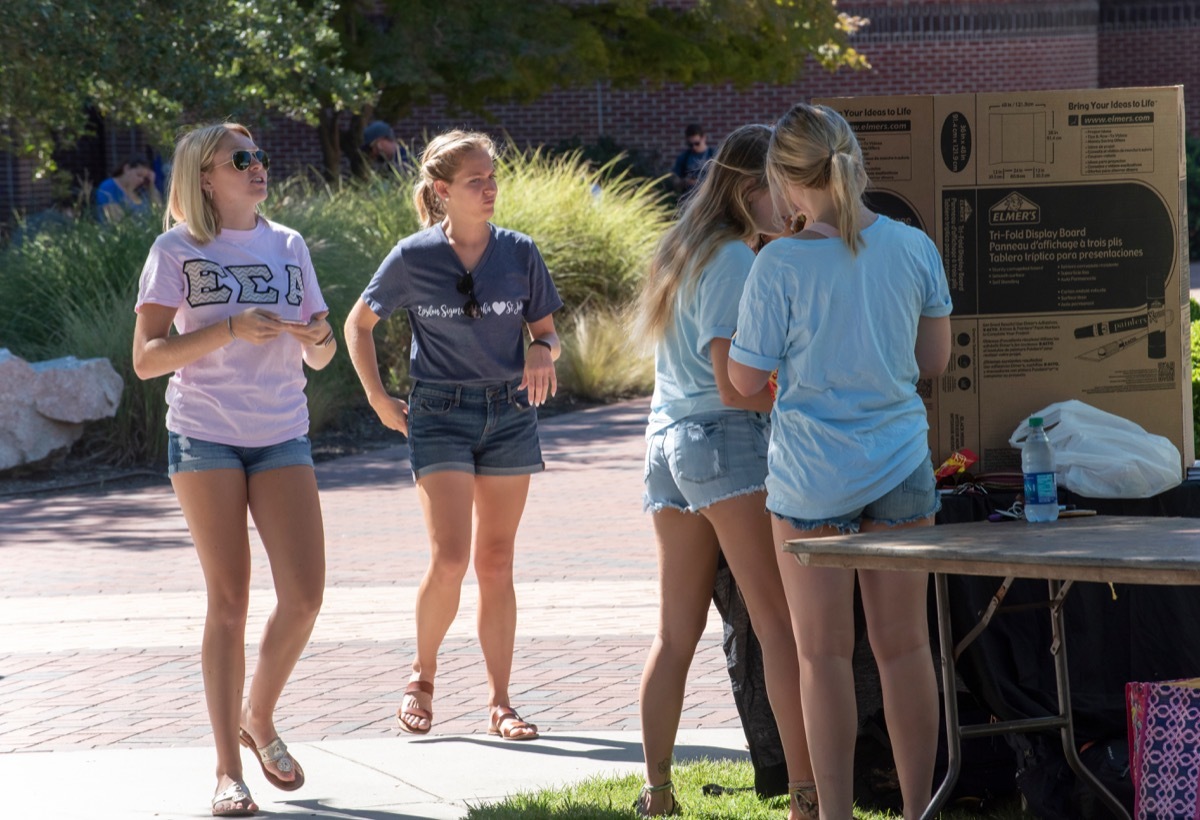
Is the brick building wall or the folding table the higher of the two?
the brick building wall

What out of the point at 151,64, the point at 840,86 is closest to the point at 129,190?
the point at 151,64

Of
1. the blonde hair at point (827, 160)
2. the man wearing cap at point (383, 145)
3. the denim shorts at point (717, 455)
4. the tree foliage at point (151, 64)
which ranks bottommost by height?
the denim shorts at point (717, 455)

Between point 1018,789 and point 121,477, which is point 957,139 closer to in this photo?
point 1018,789

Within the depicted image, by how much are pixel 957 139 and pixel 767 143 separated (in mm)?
803

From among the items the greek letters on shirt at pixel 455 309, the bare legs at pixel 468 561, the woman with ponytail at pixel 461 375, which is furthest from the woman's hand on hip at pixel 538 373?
the bare legs at pixel 468 561

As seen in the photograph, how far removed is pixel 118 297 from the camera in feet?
42.2

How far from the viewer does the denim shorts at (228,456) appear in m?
4.48

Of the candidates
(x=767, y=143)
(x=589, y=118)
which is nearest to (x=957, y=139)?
(x=767, y=143)

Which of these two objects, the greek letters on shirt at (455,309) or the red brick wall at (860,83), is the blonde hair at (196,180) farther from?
the red brick wall at (860,83)

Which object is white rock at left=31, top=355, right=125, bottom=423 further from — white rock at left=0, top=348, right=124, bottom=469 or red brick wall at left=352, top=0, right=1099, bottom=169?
red brick wall at left=352, top=0, right=1099, bottom=169

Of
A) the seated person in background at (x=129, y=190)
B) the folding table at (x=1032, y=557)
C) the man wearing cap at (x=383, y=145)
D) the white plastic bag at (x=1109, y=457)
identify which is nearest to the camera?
the folding table at (x=1032, y=557)

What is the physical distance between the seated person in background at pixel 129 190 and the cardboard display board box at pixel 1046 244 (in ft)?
36.1

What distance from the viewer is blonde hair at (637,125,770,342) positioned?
4047mm

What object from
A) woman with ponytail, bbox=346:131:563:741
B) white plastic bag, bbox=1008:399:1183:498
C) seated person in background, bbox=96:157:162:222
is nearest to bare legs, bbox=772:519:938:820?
white plastic bag, bbox=1008:399:1183:498
